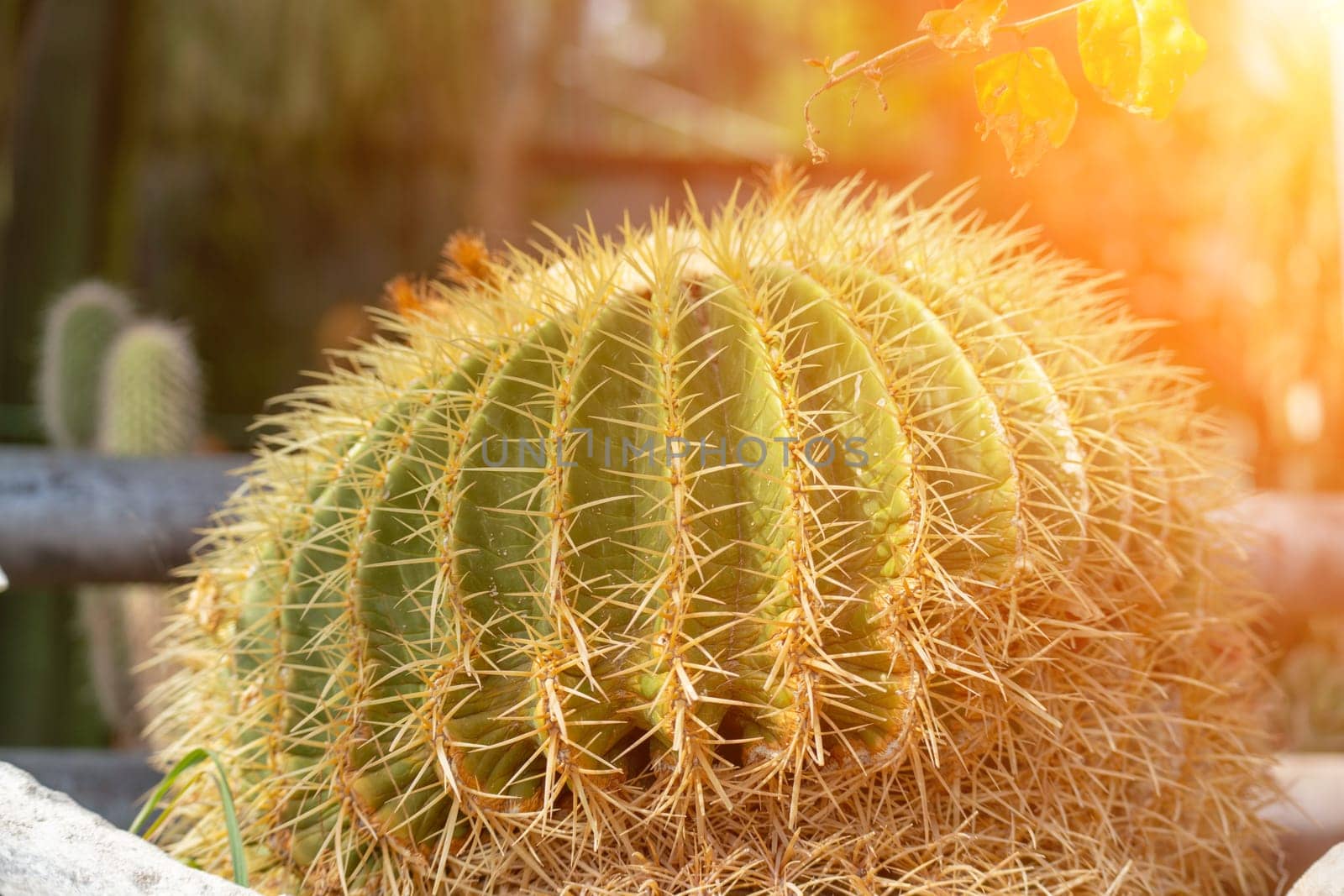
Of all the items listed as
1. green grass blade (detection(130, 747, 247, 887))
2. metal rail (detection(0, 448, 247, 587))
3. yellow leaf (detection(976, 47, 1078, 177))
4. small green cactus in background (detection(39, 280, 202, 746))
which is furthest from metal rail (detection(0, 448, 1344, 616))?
yellow leaf (detection(976, 47, 1078, 177))

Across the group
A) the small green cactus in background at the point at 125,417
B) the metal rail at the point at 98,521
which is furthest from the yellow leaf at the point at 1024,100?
the small green cactus in background at the point at 125,417

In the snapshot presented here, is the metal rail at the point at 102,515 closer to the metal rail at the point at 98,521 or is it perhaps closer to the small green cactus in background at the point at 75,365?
the metal rail at the point at 98,521

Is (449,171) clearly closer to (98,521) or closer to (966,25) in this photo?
(98,521)

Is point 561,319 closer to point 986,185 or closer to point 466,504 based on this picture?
point 466,504

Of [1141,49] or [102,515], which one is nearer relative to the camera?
[1141,49]

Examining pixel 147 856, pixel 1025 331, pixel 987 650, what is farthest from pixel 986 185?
pixel 147 856

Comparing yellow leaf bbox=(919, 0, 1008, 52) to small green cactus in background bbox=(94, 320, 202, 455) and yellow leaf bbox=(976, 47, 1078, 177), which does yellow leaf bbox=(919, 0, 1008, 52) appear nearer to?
yellow leaf bbox=(976, 47, 1078, 177)

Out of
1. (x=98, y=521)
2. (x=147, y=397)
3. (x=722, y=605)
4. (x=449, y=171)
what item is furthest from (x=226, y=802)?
(x=449, y=171)
